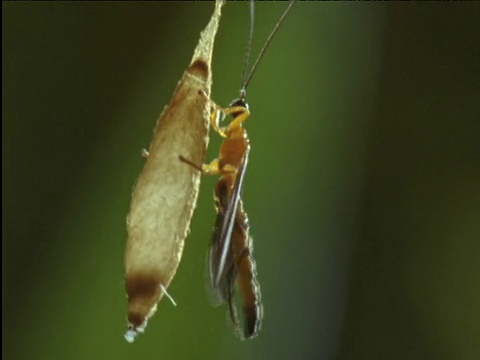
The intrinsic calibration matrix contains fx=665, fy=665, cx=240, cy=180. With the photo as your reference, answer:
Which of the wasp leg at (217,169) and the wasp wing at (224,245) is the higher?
the wasp leg at (217,169)

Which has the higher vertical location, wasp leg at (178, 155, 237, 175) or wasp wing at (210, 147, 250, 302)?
wasp leg at (178, 155, 237, 175)

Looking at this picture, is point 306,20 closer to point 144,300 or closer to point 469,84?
point 469,84

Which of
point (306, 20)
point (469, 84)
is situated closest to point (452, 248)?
point (469, 84)

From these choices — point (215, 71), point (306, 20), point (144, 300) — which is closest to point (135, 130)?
point (215, 71)

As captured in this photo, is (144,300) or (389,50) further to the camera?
(389,50)

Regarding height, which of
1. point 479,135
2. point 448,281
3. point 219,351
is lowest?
point 219,351

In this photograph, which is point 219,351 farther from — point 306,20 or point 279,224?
point 306,20

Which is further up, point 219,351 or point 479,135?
point 479,135
